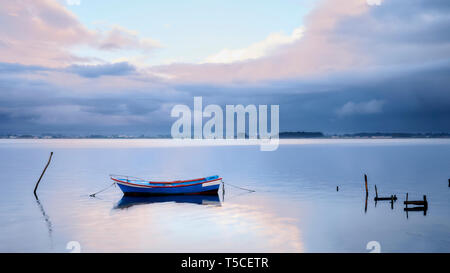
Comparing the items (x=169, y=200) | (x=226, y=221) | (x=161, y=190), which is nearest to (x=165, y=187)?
(x=161, y=190)

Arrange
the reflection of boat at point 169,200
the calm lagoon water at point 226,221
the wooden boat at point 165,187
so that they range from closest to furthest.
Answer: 1. the calm lagoon water at point 226,221
2. the reflection of boat at point 169,200
3. the wooden boat at point 165,187

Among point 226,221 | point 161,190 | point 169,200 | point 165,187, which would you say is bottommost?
point 169,200

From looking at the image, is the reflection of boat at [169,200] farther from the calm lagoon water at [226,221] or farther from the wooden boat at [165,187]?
the wooden boat at [165,187]

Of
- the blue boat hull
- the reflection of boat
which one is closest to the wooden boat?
the blue boat hull

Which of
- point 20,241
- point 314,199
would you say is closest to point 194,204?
point 314,199

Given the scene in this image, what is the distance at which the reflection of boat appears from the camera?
134ft

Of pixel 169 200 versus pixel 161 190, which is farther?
pixel 161 190

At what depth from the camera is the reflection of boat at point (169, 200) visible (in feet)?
134

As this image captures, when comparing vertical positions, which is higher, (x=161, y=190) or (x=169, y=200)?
(x=161, y=190)

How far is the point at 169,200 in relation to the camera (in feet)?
139

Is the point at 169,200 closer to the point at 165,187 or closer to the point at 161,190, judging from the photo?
the point at 165,187

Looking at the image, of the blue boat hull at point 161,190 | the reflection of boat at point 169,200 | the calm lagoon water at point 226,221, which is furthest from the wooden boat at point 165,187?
the calm lagoon water at point 226,221
